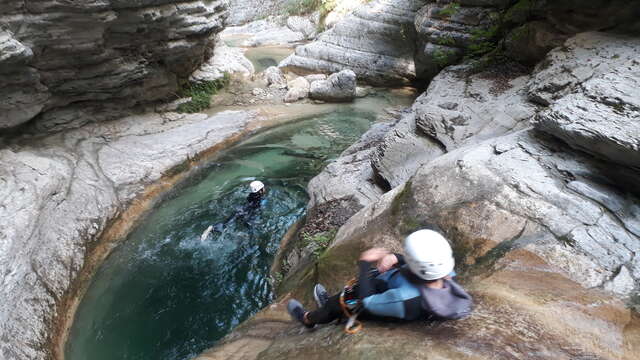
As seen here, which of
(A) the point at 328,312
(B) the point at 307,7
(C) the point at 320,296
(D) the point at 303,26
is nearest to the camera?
(A) the point at 328,312

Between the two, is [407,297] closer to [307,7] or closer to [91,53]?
[91,53]

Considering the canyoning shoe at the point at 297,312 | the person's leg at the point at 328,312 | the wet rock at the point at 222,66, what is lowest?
the wet rock at the point at 222,66

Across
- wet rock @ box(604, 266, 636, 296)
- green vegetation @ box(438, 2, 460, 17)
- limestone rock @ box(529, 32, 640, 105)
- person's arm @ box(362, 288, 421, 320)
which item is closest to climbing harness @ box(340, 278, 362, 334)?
person's arm @ box(362, 288, 421, 320)

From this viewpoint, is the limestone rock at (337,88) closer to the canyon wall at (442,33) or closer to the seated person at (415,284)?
the canyon wall at (442,33)

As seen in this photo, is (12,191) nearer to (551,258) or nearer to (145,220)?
(145,220)

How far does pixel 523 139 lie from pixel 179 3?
9.92m

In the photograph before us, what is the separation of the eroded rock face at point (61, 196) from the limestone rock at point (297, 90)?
13.3ft

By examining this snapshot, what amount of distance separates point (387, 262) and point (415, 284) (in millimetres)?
417

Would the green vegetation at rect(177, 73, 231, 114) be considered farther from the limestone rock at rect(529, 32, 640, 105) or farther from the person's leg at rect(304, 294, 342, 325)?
the person's leg at rect(304, 294, 342, 325)

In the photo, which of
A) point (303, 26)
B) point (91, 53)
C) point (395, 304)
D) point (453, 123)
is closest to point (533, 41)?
point (453, 123)

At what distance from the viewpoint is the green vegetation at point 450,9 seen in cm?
1145

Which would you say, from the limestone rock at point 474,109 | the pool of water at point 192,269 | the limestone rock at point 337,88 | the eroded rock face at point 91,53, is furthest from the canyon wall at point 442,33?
the eroded rock face at point 91,53

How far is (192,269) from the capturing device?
300 inches

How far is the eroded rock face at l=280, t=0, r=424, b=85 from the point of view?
16266mm
